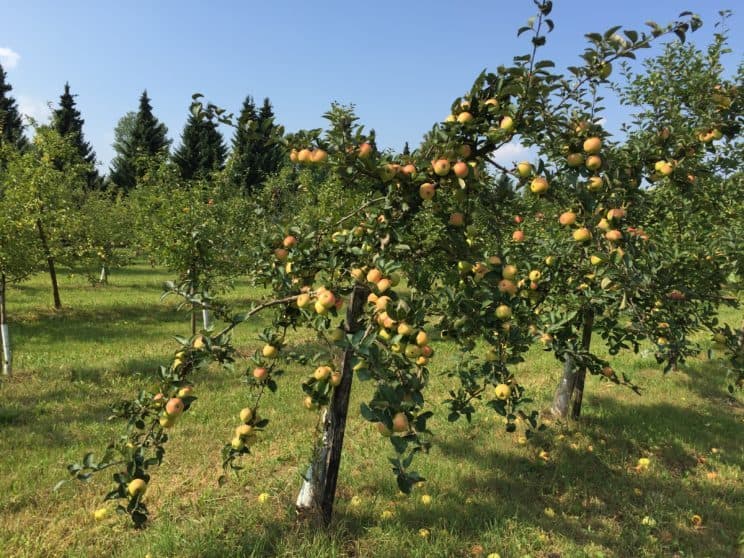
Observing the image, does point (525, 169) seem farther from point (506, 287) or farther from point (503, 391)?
point (503, 391)

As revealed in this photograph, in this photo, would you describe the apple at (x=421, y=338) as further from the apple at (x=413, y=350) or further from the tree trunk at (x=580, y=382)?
the tree trunk at (x=580, y=382)

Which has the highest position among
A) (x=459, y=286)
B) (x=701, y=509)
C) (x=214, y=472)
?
(x=459, y=286)

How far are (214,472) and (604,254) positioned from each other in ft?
12.4

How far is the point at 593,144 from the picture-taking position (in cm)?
216

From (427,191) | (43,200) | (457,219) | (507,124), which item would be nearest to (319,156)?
(427,191)

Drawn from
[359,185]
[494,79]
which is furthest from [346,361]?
[494,79]

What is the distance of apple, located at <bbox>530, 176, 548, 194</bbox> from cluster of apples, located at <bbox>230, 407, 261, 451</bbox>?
73.4 inches

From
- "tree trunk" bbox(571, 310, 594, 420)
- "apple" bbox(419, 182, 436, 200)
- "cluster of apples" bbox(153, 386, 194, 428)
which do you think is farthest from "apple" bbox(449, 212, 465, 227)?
"tree trunk" bbox(571, 310, 594, 420)

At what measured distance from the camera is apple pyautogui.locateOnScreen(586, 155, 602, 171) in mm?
2150

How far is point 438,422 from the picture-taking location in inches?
218

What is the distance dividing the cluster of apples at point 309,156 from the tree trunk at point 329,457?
3.10 ft

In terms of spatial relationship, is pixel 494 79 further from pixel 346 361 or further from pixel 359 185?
pixel 346 361

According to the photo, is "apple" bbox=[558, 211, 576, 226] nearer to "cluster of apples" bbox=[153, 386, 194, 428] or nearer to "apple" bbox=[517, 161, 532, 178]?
"apple" bbox=[517, 161, 532, 178]

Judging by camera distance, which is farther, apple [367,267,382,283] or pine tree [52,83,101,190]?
pine tree [52,83,101,190]
